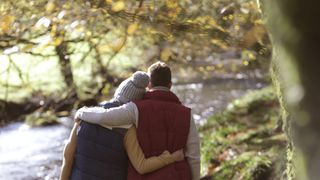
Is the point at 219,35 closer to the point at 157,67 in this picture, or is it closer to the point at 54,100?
the point at 157,67

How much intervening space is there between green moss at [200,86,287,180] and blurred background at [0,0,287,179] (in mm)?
22

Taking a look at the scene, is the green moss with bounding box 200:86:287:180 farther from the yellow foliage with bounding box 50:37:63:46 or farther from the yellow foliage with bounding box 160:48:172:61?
the yellow foliage with bounding box 50:37:63:46

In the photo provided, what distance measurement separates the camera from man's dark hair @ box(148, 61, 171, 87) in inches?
210

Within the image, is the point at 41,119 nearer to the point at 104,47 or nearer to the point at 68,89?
the point at 68,89

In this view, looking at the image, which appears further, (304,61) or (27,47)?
(27,47)

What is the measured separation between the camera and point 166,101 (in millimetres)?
5379

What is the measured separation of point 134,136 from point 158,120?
238 millimetres

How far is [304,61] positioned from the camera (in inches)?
86.7

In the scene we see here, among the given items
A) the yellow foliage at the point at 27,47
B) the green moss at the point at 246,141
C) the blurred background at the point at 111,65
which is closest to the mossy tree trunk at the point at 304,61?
the blurred background at the point at 111,65

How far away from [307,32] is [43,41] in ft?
32.6

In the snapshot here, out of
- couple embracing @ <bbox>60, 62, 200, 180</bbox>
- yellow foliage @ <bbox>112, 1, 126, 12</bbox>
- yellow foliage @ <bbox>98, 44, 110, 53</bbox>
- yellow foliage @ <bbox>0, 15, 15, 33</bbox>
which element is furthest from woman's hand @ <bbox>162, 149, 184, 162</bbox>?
yellow foliage @ <bbox>98, 44, 110, 53</bbox>

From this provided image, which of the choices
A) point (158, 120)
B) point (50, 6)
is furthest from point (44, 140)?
point (158, 120)

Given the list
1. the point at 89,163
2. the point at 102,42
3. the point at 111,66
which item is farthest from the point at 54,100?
the point at 89,163

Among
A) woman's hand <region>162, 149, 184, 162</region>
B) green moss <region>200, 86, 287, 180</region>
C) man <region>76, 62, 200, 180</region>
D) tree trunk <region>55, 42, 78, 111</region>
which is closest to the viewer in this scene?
man <region>76, 62, 200, 180</region>
